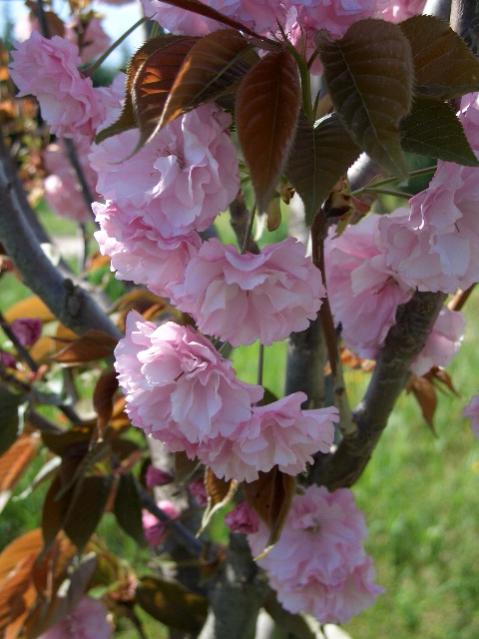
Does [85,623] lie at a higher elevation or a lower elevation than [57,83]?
lower

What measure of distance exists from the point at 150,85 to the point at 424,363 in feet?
1.55

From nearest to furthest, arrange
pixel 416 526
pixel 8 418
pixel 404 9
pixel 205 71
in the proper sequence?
pixel 205 71
pixel 404 9
pixel 8 418
pixel 416 526

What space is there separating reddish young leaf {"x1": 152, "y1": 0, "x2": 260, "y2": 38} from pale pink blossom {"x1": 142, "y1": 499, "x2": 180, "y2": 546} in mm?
793

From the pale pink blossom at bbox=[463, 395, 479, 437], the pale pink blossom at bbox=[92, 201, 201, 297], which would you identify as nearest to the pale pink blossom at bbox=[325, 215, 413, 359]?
the pale pink blossom at bbox=[463, 395, 479, 437]

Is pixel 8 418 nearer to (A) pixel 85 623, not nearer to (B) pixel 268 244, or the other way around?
(A) pixel 85 623

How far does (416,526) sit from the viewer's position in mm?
2424

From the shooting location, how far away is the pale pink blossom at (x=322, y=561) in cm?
92

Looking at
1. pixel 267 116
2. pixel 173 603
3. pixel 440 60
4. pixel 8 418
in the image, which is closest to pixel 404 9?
pixel 440 60

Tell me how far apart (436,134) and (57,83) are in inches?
11.9

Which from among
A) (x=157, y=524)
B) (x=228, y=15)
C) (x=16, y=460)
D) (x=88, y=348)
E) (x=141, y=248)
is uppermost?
(x=228, y=15)

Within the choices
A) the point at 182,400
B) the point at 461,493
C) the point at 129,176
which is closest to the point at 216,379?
the point at 182,400

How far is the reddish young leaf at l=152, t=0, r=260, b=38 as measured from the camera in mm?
482

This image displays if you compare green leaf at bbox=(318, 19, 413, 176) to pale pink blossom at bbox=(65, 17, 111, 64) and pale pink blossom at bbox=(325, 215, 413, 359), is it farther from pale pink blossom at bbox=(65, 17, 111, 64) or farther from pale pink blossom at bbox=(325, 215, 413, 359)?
pale pink blossom at bbox=(65, 17, 111, 64)

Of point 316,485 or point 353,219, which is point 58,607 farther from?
point 353,219
